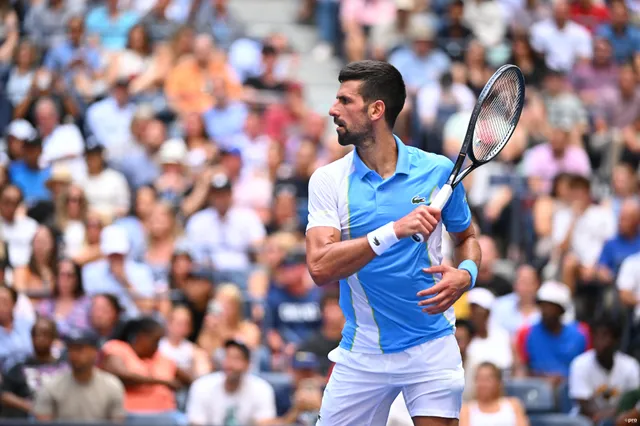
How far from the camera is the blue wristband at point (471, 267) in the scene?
5.43m

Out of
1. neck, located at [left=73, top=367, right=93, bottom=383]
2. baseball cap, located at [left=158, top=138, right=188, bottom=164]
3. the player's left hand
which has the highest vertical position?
baseball cap, located at [left=158, top=138, right=188, bottom=164]

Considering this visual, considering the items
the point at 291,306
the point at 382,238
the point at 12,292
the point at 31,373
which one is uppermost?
the point at 382,238

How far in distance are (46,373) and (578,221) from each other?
573 centimetres

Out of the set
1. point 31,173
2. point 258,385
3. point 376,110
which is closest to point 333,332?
point 258,385

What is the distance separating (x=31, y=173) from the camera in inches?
507

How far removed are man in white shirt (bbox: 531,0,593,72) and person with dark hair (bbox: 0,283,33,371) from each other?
337 inches

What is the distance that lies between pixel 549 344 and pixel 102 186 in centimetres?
472

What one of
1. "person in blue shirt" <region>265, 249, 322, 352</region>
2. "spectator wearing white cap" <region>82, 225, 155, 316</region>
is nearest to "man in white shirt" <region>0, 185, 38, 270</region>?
"spectator wearing white cap" <region>82, 225, 155, 316</region>

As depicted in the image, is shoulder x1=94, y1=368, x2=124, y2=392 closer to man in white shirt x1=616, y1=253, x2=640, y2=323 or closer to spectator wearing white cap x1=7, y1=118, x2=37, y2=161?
spectator wearing white cap x1=7, y1=118, x2=37, y2=161

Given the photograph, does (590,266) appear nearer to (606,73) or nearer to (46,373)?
(606,73)

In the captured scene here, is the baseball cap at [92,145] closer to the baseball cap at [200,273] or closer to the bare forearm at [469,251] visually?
the baseball cap at [200,273]

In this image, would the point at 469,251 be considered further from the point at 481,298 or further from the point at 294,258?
the point at 294,258

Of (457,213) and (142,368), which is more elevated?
(457,213)

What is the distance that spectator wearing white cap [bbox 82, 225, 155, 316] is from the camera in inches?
443
